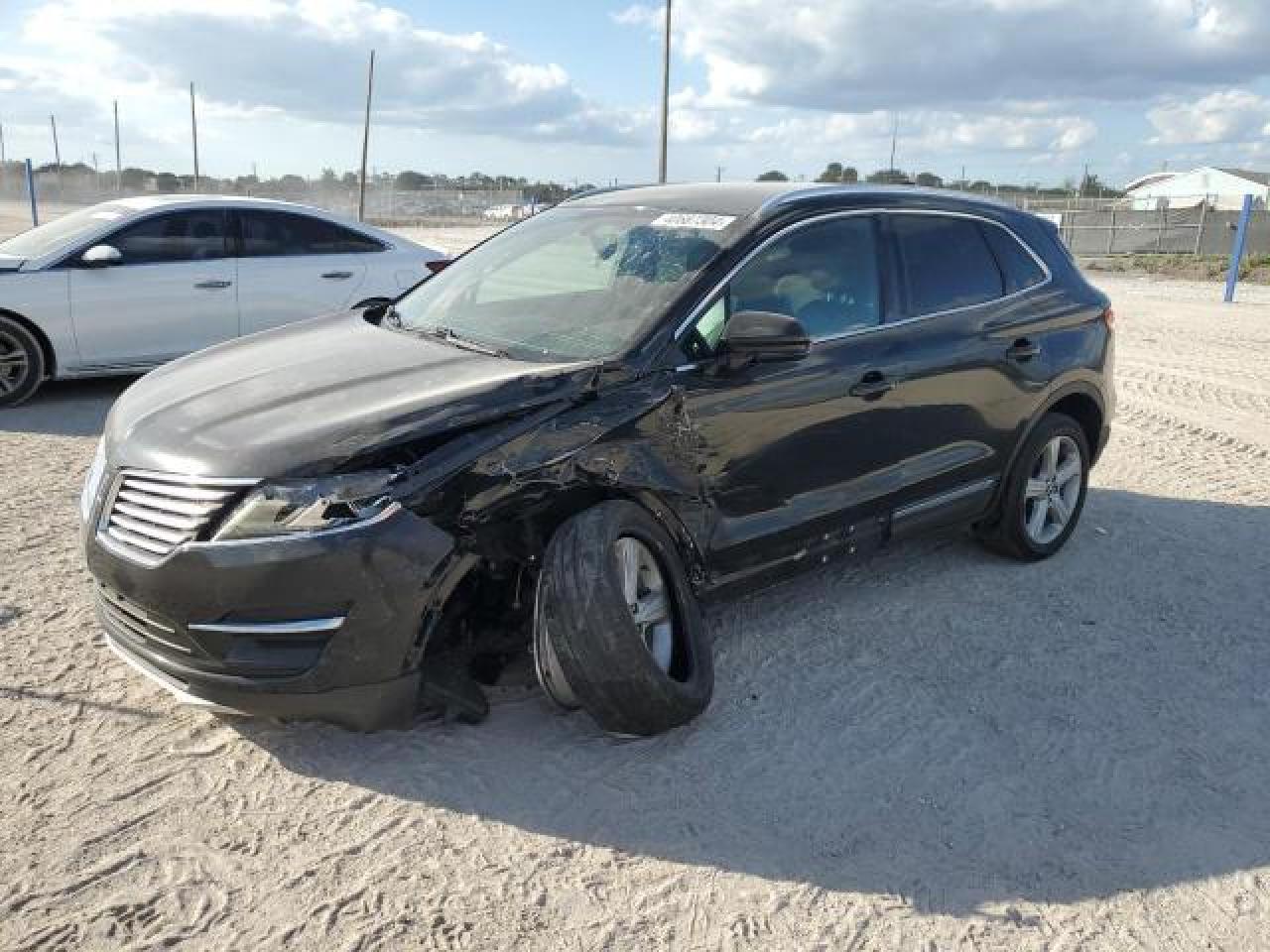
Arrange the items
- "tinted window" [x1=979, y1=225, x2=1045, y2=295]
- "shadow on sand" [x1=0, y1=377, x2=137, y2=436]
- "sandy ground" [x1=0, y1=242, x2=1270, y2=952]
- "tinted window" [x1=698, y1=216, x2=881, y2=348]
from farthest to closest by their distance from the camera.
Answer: "shadow on sand" [x1=0, y1=377, x2=137, y2=436] < "tinted window" [x1=979, y1=225, x2=1045, y2=295] < "tinted window" [x1=698, y1=216, x2=881, y2=348] < "sandy ground" [x1=0, y1=242, x2=1270, y2=952]

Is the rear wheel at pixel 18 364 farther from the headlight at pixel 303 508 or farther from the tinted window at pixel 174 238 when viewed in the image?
the headlight at pixel 303 508

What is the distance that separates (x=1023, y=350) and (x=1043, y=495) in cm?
81

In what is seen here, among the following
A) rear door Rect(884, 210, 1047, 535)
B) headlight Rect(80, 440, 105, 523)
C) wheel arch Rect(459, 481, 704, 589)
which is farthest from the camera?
rear door Rect(884, 210, 1047, 535)

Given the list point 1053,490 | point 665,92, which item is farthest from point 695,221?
point 665,92

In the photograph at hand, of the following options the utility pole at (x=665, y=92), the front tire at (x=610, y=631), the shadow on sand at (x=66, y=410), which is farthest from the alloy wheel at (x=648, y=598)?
the utility pole at (x=665, y=92)

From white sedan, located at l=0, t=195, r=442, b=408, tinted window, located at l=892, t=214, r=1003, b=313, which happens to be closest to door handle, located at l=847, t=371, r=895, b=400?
tinted window, located at l=892, t=214, r=1003, b=313

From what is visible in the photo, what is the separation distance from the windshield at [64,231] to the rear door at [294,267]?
909mm

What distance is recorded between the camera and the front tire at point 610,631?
10.6 ft

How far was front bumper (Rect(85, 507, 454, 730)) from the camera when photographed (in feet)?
9.68

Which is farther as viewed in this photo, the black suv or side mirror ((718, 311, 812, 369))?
side mirror ((718, 311, 812, 369))

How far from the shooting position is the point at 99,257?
7.80 meters

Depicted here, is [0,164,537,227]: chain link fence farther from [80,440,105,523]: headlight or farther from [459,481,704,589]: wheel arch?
[459,481,704,589]: wheel arch

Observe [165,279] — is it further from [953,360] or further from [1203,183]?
[1203,183]

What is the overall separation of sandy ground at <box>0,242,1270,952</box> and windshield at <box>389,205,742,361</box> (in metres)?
1.31
